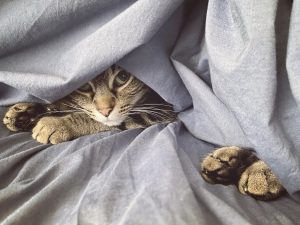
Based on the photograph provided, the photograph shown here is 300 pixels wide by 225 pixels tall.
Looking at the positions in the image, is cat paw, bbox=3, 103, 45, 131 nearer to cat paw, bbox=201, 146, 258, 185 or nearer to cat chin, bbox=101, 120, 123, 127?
cat chin, bbox=101, 120, 123, 127

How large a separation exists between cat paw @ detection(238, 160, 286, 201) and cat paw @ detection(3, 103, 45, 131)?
51 centimetres

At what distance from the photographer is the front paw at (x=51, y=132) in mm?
871

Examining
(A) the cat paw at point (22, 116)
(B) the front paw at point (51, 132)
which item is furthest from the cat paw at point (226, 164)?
(A) the cat paw at point (22, 116)

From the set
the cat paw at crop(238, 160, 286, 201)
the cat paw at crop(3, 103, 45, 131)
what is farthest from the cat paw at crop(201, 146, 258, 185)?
the cat paw at crop(3, 103, 45, 131)

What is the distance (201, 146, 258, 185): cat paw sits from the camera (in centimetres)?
72

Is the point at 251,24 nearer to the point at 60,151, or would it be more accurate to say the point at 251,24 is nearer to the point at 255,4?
the point at 255,4

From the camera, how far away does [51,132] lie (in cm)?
88

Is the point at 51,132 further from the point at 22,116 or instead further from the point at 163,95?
the point at 163,95

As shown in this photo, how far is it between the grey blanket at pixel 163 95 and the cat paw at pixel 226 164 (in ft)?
0.06

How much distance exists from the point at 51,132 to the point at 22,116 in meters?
0.10

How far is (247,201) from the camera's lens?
0.68 m

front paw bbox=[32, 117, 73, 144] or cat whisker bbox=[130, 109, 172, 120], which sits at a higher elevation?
front paw bbox=[32, 117, 73, 144]

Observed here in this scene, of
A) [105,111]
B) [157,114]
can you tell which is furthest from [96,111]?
[157,114]

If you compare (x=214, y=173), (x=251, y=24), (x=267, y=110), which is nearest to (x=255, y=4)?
(x=251, y=24)
